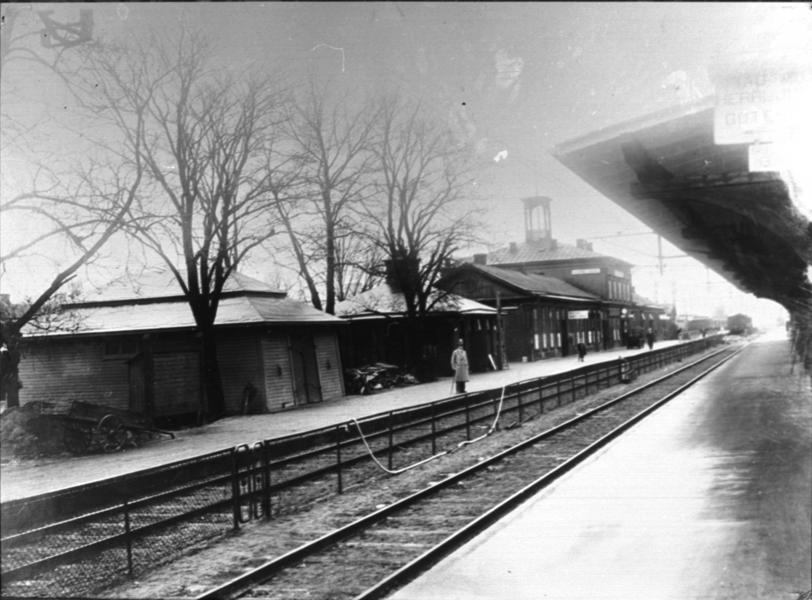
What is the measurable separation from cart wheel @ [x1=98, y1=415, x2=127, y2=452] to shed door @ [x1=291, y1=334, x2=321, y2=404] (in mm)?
7749

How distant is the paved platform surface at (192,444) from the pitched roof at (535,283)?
40.5 ft

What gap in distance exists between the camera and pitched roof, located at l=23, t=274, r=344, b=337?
10.2 meters

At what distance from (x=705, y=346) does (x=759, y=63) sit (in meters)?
56.1

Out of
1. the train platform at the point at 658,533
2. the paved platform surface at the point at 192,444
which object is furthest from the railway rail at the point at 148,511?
the train platform at the point at 658,533

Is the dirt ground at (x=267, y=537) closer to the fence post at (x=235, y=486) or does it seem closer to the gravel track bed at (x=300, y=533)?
the gravel track bed at (x=300, y=533)

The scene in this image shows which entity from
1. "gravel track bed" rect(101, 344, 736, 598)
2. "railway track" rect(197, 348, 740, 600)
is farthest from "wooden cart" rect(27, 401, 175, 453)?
"railway track" rect(197, 348, 740, 600)

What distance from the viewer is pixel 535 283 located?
3766 cm

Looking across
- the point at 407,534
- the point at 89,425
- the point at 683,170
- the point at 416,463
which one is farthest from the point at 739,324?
the point at 407,534

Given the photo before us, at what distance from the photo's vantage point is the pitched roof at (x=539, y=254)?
130ft

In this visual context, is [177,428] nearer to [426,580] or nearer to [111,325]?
[111,325]

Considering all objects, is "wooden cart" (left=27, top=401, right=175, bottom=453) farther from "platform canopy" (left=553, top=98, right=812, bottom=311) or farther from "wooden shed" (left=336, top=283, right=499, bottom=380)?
"wooden shed" (left=336, top=283, right=499, bottom=380)

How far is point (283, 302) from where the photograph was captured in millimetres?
19938

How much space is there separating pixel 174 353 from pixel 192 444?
283 cm

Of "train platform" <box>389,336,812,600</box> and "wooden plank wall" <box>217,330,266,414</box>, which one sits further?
"wooden plank wall" <box>217,330,266,414</box>
